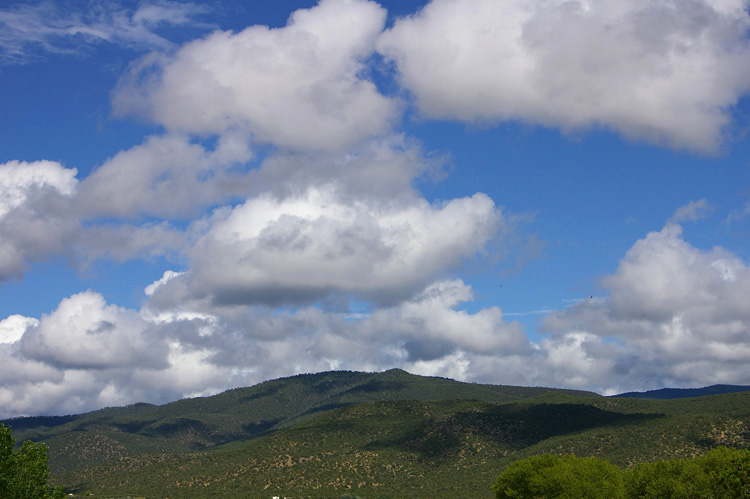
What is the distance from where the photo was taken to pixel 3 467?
6825 centimetres

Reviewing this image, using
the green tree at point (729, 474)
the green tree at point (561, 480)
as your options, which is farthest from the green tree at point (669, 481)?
the green tree at point (561, 480)

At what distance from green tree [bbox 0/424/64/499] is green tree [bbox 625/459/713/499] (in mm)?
62616

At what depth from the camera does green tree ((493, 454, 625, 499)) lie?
284 feet

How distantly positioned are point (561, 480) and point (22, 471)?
59683 millimetres

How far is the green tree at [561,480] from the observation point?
86.6 metres

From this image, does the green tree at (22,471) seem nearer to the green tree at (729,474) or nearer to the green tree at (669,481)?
the green tree at (669,481)

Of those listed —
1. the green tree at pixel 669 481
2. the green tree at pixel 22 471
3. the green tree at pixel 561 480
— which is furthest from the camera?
the green tree at pixel 561 480

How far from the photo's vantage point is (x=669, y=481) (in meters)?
79.8

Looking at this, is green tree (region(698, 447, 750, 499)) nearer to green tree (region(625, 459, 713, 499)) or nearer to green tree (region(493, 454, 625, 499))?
green tree (region(625, 459, 713, 499))

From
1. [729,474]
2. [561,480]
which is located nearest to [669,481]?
[729,474]

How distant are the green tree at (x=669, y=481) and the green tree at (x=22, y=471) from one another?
62616mm

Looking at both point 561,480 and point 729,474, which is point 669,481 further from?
point 561,480

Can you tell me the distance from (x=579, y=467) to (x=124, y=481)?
133m

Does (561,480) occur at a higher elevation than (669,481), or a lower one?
lower
